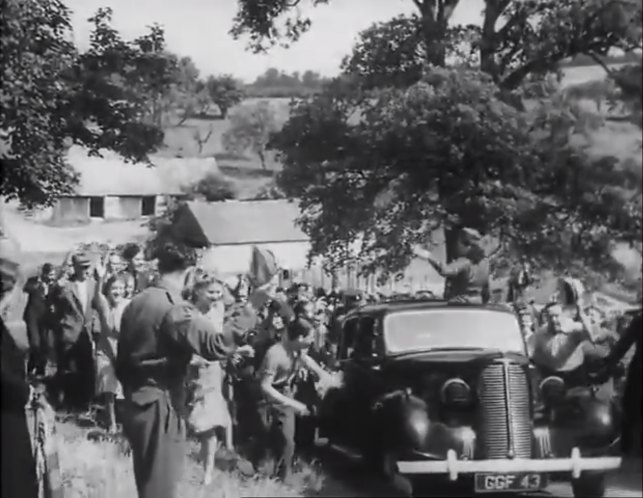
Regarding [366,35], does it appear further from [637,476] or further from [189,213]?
[637,476]

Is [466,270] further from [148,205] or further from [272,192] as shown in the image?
[148,205]

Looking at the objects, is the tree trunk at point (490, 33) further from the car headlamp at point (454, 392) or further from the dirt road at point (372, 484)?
the dirt road at point (372, 484)

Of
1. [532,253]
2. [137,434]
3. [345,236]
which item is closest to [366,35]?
[345,236]

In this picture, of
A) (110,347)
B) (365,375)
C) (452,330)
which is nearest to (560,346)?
(452,330)

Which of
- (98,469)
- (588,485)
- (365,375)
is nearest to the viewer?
(588,485)

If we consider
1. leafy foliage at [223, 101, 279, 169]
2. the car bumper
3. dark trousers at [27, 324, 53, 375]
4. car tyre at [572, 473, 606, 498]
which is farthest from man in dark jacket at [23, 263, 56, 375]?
car tyre at [572, 473, 606, 498]

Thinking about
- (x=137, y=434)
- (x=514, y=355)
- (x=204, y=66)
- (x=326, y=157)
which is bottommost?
(x=137, y=434)

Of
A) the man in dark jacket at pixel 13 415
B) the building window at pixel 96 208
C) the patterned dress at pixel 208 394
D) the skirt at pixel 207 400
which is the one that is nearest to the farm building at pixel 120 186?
the building window at pixel 96 208
